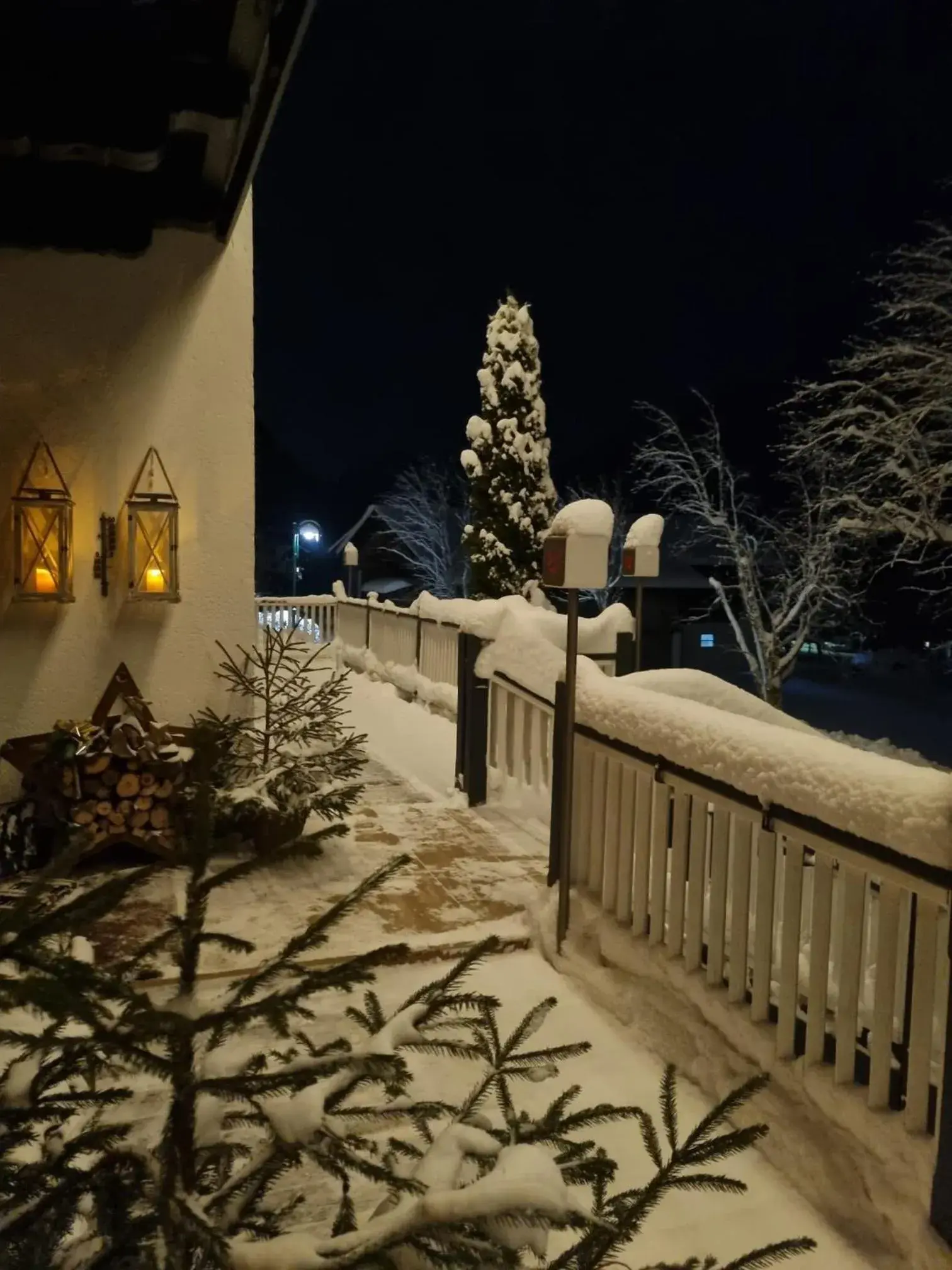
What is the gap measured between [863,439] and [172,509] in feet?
41.2

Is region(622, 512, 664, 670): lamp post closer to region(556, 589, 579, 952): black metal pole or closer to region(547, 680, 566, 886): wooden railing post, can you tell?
region(547, 680, 566, 886): wooden railing post

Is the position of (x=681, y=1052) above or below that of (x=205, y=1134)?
below

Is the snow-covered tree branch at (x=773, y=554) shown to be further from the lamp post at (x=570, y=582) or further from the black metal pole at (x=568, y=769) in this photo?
the black metal pole at (x=568, y=769)

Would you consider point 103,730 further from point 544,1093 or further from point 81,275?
point 544,1093

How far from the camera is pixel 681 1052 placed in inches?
123

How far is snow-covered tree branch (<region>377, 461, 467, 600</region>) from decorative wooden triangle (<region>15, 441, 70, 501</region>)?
22.3 metres

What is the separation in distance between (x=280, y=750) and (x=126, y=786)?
83 cm

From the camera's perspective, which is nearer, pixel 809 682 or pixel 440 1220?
pixel 440 1220

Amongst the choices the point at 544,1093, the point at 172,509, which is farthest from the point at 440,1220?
the point at 172,509

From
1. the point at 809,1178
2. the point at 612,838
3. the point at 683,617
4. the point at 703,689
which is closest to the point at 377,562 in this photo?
the point at 683,617

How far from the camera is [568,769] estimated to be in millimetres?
3930

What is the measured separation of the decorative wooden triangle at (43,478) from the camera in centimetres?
482

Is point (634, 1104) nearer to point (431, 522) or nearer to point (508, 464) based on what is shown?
point (508, 464)

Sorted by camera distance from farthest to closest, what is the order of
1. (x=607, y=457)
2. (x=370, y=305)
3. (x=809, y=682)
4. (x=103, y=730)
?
(x=370, y=305), (x=607, y=457), (x=809, y=682), (x=103, y=730)
